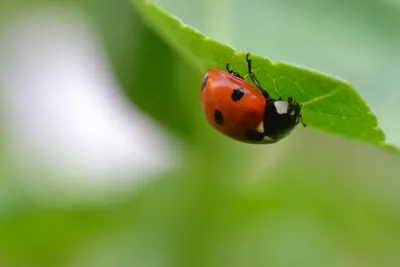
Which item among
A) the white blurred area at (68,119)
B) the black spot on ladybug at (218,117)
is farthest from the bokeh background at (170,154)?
the black spot on ladybug at (218,117)

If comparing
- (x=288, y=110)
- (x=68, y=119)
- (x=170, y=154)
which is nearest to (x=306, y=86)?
(x=288, y=110)

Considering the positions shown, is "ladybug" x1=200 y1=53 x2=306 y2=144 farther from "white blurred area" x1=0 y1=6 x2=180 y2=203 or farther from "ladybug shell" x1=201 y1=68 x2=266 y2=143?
"white blurred area" x1=0 y1=6 x2=180 y2=203

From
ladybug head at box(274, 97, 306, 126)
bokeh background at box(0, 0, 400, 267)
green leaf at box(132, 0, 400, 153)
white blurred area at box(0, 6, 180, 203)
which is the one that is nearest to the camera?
green leaf at box(132, 0, 400, 153)

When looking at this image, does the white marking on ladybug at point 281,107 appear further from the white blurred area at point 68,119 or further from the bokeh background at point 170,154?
the white blurred area at point 68,119

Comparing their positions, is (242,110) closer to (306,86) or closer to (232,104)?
(232,104)

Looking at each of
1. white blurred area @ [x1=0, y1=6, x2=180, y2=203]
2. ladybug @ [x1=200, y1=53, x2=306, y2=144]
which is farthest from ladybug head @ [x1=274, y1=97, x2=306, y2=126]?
white blurred area @ [x1=0, y1=6, x2=180, y2=203]

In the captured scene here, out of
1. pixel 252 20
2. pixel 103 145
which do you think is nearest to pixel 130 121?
pixel 103 145
